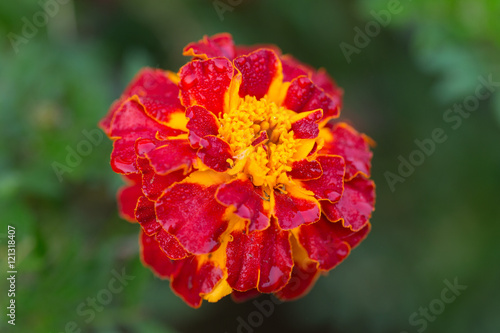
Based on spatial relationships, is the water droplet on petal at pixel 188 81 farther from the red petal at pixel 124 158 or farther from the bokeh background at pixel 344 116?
the bokeh background at pixel 344 116

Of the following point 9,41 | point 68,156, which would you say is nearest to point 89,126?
point 68,156

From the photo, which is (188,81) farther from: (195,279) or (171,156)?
(195,279)

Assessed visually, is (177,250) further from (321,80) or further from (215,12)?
(215,12)
